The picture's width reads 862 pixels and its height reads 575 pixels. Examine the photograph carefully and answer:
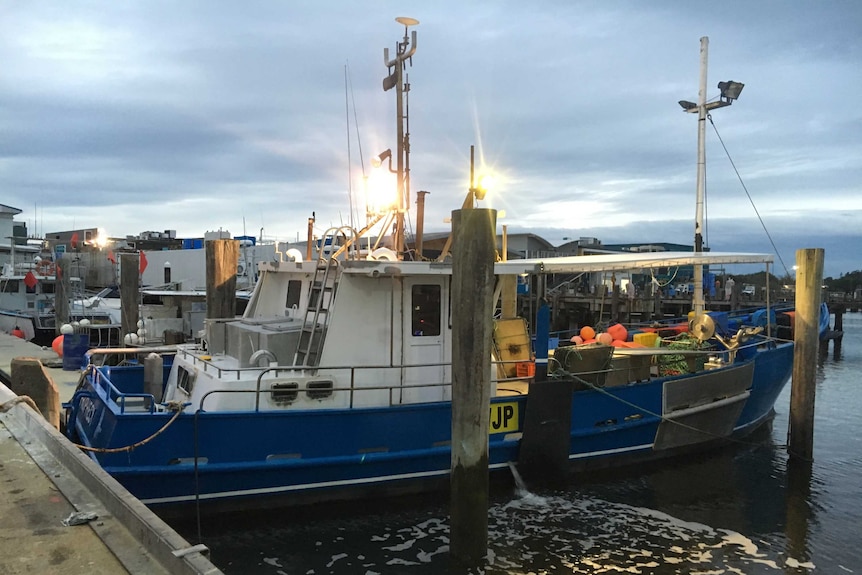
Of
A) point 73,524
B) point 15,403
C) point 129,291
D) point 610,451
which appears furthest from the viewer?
point 129,291

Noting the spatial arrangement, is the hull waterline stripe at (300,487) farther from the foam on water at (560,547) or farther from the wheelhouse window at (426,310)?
the wheelhouse window at (426,310)

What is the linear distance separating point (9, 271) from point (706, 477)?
30534mm

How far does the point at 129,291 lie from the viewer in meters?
14.8

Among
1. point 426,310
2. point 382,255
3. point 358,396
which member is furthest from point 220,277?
point 426,310

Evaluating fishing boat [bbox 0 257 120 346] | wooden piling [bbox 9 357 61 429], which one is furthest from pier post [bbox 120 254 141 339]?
wooden piling [bbox 9 357 61 429]

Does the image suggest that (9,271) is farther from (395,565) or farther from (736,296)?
(736,296)

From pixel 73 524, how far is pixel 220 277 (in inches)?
276

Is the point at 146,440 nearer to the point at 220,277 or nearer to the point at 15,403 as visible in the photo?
the point at 15,403

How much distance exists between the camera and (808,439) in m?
10.1

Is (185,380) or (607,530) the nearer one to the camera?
(607,530)

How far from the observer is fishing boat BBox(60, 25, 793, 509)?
694 centimetres

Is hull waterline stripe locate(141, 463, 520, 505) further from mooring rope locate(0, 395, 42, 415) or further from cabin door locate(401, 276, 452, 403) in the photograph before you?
mooring rope locate(0, 395, 42, 415)

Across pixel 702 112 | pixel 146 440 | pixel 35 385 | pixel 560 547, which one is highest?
pixel 702 112

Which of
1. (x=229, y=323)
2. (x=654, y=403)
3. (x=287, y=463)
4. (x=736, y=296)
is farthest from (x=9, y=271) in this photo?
(x=736, y=296)
